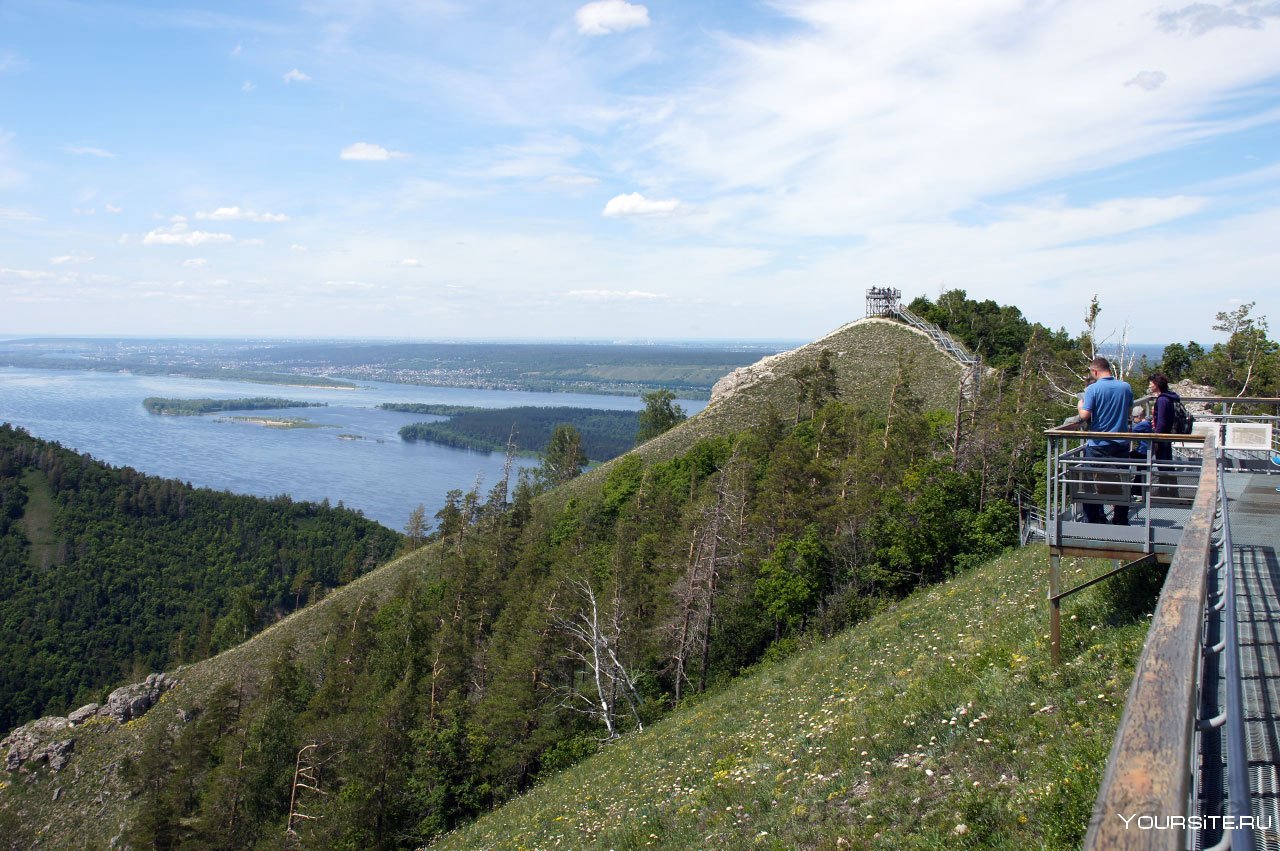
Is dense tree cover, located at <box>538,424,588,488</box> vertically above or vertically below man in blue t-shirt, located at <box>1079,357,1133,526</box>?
below

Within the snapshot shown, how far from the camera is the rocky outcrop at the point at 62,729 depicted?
56312 mm

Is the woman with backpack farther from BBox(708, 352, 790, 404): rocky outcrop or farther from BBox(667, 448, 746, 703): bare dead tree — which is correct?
BBox(708, 352, 790, 404): rocky outcrop

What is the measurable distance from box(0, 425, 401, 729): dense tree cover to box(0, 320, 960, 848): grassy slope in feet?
90.2

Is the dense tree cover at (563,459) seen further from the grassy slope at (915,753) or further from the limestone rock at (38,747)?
the grassy slope at (915,753)

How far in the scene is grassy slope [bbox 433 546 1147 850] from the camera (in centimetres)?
650

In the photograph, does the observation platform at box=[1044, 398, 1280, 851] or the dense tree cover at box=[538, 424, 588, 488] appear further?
the dense tree cover at box=[538, 424, 588, 488]

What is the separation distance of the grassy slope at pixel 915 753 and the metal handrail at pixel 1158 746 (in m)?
3.14

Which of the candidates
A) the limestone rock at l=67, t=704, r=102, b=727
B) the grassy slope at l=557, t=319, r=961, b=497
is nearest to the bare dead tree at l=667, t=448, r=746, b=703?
the grassy slope at l=557, t=319, r=961, b=497

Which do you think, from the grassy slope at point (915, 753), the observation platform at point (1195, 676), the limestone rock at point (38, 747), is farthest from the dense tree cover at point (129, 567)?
the observation platform at point (1195, 676)

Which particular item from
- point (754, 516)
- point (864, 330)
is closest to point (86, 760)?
point (754, 516)

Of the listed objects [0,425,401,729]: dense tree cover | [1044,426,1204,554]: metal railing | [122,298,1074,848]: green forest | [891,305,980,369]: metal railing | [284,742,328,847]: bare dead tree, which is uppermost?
[891,305,980,369]: metal railing

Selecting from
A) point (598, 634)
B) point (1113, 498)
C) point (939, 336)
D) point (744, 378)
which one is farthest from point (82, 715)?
point (939, 336)

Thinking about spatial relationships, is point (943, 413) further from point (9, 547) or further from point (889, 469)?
point (9, 547)

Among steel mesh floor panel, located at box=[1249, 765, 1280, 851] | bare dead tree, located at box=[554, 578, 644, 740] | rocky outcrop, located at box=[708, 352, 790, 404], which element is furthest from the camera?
rocky outcrop, located at box=[708, 352, 790, 404]
